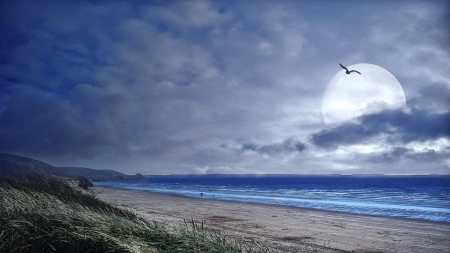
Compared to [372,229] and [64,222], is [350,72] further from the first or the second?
[64,222]

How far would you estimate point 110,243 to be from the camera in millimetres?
6445

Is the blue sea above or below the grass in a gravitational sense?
below

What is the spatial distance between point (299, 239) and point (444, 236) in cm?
845

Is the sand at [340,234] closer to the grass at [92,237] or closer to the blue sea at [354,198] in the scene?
the grass at [92,237]

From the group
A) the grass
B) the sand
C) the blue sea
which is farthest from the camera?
the blue sea

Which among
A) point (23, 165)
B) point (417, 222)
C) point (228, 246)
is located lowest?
point (417, 222)

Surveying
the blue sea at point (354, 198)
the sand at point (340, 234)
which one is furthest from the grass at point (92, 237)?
the blue sea at point (354, 198)

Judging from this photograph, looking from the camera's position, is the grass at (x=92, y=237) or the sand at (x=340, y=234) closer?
the grass at (x=92, y=237)

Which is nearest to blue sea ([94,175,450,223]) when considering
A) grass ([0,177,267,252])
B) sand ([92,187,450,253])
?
sand ([92,187,450,253])

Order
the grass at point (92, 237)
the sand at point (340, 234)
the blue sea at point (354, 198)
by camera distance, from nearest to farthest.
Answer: the grass at point (92, 237), the sand at point (340, 234), the blue sea at point (354, 198)

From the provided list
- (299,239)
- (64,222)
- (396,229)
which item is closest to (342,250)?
(299,239)

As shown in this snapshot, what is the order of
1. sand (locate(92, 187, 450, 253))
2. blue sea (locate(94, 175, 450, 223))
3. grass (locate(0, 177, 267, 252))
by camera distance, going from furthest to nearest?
blue sea (locate(94, 175, 450, 223))
sand (locate(92, 187, 450, 253))
grass (locate(0, 177, 267, 252))

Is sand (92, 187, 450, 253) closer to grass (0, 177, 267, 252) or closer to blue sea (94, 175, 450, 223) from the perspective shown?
grass (0, 177, 267, 252)

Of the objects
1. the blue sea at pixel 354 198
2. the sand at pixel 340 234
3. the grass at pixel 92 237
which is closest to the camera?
the grass at pixel 92 237
